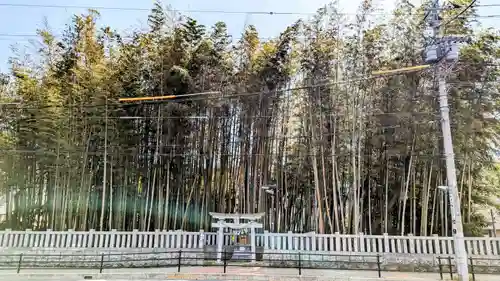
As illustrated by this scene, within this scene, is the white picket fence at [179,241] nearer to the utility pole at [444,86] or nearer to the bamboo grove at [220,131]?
the bamboo grove at [220,131]

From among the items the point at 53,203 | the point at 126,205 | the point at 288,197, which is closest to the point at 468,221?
the point at 288,197

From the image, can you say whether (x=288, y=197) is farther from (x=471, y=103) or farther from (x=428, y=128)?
(x=471, y=103)

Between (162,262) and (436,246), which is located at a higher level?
(436,246)

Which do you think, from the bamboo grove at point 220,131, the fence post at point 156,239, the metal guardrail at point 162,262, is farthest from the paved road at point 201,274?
the bamboo grove at point 220,131

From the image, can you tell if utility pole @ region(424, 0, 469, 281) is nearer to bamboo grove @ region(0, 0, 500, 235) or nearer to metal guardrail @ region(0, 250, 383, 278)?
bamboo grove @ region(0, 0, 500, 235)

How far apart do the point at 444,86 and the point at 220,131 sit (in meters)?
5.60

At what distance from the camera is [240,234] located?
8.77m

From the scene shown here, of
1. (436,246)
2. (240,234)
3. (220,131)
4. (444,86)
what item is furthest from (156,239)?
(444,86)

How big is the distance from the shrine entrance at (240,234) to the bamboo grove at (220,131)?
102 cm

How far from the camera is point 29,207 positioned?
998 cm

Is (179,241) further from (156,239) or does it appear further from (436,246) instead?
(436,246)

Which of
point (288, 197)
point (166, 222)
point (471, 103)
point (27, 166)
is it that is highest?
point (471, 103)

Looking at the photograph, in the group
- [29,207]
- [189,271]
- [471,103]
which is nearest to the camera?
[189,271]

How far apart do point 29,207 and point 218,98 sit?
21.1 feet
